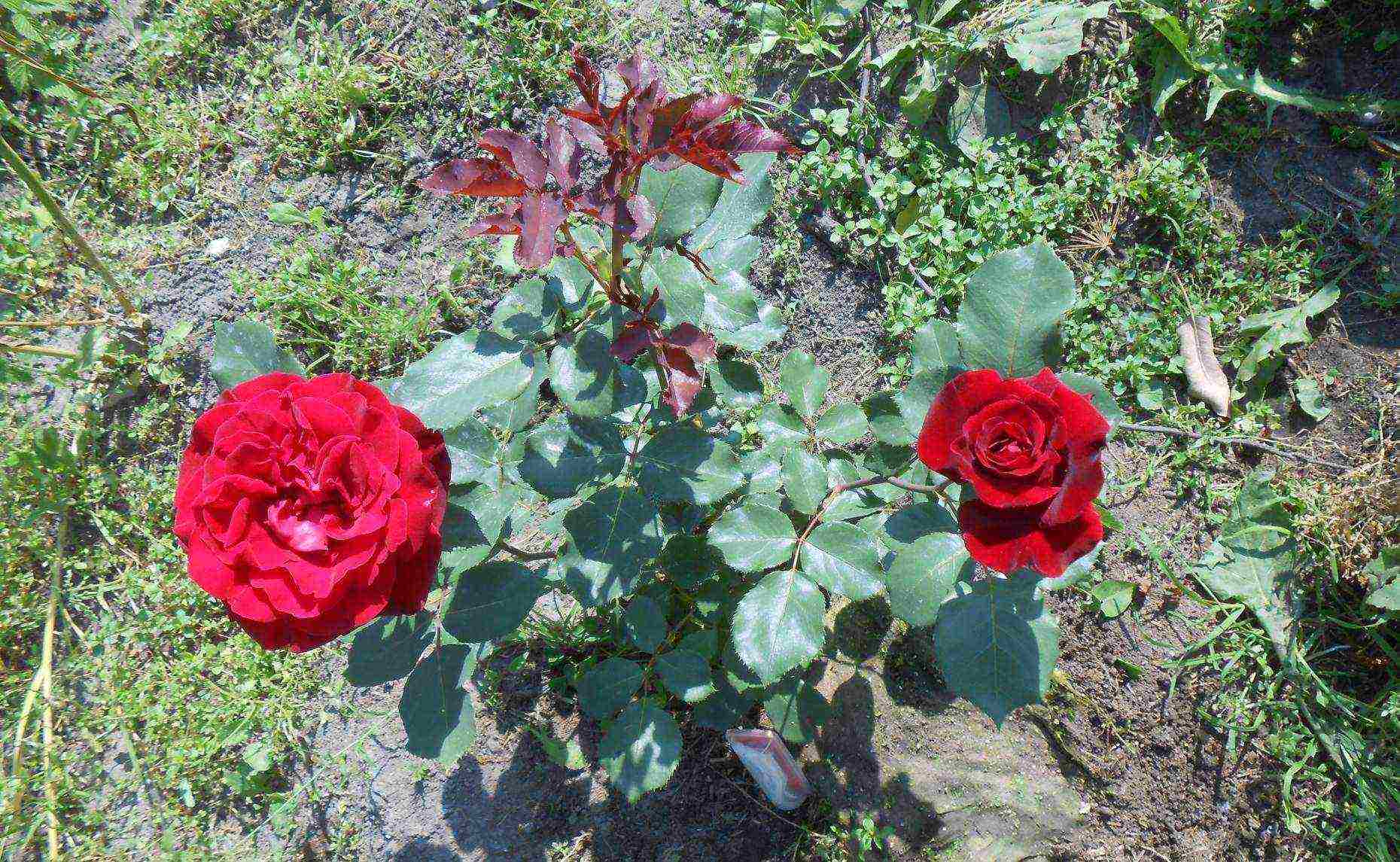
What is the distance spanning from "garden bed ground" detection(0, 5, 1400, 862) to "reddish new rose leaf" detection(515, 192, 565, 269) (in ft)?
5.27

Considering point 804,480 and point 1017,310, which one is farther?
point 804,480

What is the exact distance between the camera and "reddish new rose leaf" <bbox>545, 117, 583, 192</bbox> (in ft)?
3.92

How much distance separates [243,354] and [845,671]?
5.81 feet

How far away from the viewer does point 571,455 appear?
1.56 metres

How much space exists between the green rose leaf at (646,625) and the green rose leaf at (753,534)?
34 cm

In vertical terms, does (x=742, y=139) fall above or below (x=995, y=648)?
above

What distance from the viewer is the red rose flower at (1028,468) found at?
1.11 metres

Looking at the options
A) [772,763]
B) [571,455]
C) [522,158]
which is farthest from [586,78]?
[772,763]

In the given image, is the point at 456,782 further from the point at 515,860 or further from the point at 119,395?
the point at 119,395

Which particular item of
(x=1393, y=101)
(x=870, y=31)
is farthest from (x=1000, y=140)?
(x=1393, y=101)

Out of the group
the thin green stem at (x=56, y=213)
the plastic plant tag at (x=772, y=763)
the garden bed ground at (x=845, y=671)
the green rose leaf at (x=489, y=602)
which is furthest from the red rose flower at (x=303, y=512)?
the thin green stem at (x=56, y=213)

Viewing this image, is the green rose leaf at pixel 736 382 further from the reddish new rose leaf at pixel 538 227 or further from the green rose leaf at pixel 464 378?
the reddish new rose leaf at pixel 538 227

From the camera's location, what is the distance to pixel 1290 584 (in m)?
2.49

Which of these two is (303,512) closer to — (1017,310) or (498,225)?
(498,225)
